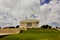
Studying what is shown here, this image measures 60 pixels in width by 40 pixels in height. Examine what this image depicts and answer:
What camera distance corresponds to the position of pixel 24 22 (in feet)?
163

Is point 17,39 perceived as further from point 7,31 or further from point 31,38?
point 7,31

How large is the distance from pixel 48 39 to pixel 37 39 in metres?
1.56

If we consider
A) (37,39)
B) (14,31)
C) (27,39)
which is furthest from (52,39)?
(14,31)

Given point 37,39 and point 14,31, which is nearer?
point 37,39

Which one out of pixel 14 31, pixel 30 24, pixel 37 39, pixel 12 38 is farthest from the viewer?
pixel 30 24

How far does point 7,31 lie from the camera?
134 feet

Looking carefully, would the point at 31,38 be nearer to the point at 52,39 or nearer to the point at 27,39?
the point at 27,39

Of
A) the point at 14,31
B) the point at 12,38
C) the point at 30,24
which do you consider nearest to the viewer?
the point at 12,38

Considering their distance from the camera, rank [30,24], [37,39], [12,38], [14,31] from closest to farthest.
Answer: [37,39]
[12,38]
[14,31]
[30,24]

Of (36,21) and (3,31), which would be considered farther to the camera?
(36,21)

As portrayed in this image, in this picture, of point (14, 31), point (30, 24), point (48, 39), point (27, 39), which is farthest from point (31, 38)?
point (30, 24)

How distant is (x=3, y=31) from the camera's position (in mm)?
41281

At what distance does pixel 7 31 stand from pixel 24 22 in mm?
10054

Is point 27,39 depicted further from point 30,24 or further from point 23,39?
point 30,24
